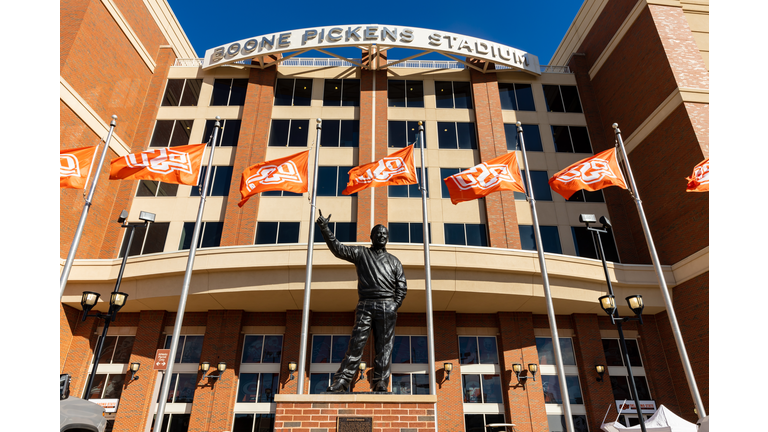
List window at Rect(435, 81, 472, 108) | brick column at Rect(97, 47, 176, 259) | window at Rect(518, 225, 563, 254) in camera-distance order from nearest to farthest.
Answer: brick column at Rect(97, 47, 176, 259) → window at Rect(518, 225, 563, 254) → window at Rect(435, 81, 472, 108)

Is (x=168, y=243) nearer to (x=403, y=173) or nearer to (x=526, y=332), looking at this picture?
(x=403, y=173)

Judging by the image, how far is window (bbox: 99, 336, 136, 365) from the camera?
71.3 feet

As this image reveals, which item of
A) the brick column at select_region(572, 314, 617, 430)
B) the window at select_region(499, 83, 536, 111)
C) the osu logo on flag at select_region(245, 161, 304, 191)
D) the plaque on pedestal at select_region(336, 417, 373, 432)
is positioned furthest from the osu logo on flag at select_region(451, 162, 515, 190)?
the window at select_region(499, 83, 536, 111)

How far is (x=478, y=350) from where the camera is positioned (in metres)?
21.6

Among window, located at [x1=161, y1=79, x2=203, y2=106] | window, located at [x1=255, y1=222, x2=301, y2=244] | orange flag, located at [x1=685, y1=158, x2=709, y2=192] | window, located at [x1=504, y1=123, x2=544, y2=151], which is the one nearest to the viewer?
orange flag, located at [x1=685, y1=158, x2=709, y2=192]

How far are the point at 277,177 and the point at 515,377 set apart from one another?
15.0 metres

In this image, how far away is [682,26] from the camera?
24844 millimetres

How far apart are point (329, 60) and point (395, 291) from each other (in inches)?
967

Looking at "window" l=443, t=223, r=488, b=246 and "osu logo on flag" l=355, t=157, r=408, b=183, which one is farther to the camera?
"window" l=443, t=223, r=488, b=246

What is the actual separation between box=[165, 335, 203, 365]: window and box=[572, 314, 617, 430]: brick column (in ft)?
64.7

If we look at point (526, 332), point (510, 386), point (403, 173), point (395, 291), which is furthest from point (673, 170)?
point (395, 291)

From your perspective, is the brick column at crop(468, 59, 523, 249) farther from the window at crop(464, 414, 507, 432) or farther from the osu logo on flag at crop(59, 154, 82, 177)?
the osu logo on flag at crop(59, 154, 82, 177)

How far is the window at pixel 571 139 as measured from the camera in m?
27.3

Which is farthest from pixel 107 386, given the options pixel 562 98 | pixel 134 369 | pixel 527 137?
pixel 562 98
